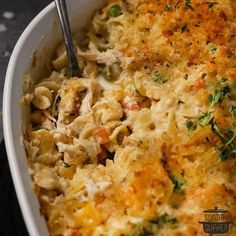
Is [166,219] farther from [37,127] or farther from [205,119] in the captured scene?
[37,127]

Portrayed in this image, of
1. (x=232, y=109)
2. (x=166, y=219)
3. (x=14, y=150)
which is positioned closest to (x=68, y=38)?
(x=14, y=150)

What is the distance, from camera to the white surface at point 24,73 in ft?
5.58

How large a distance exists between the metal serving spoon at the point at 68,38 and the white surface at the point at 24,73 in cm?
7

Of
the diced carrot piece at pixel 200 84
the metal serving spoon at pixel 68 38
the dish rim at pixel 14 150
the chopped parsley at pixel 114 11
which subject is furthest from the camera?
the chopped parsley at pixel 114 11

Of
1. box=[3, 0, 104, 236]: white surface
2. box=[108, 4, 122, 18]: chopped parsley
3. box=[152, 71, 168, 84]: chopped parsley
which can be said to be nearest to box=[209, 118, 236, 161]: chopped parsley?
box=[152, 71, 168, 84]: chopped parsley

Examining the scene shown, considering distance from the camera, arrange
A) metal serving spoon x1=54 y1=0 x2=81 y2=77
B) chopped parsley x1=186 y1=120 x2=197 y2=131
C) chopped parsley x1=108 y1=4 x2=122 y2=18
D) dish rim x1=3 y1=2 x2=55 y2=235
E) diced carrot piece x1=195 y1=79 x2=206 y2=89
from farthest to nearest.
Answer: chopped parsley x1=108 y1=4 x2=122 y2=18
metal serving spoon x1=54 y1=0 x2=81 y2=77
diced carrot piece x1=195 y1=79 x2=206 y2=89
chopped parsley x1=186 y1=120 x2=197 y2=131
dish rim x1=3 y1=2 x2=55 y2=235

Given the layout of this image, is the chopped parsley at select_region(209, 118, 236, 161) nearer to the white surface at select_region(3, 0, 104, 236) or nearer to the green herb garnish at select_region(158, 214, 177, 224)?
the green herb garnish at select_region(158, 214, 177, 224)

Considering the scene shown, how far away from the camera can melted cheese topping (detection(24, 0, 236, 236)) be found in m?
1.74

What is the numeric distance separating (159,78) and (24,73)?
2.03 feet

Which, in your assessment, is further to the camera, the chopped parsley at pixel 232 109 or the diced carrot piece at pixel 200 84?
the diced carrot piece at pixel 200 84

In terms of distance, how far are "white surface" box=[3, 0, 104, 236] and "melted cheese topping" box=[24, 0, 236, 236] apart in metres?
0.08

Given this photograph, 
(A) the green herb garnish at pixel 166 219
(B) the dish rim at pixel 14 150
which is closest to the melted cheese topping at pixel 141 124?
(A) the green herb garnish at pixel 166 219

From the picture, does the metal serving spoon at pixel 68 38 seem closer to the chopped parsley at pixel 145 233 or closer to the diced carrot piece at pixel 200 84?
the diced carrot piece at pixel 200 84

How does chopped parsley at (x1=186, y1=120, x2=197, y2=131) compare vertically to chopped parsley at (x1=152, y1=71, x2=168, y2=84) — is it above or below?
below
